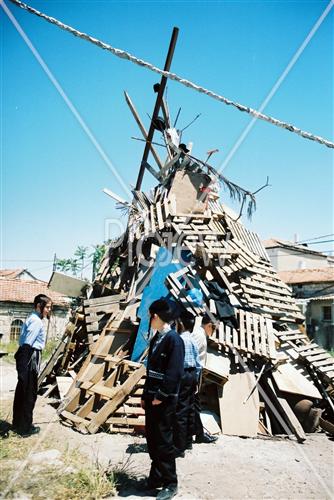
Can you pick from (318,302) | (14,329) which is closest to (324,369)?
(318,302)

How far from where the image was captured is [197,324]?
267 inches

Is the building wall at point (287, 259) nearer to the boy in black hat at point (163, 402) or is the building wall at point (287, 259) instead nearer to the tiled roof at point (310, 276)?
the tiled roof at point (310, 276)

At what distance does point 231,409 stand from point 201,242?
11.7 ft

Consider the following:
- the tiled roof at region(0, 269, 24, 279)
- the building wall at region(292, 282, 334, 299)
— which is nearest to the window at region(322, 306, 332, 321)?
the building wall at region(292, 282, 334, 299)

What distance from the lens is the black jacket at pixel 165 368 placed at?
3.83 metres

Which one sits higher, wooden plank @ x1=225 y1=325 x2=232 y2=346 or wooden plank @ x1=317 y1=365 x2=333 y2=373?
wooden plank @ x1=225 y1=325 x2=232 y2=346

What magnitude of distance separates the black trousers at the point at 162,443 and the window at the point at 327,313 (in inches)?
1118

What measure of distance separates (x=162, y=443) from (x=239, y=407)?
320 cm

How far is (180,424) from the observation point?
4957 mm

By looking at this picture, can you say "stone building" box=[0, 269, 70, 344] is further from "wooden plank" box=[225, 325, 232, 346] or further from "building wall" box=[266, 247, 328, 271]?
"wooden plank" box=[225, 325, 232, 346]

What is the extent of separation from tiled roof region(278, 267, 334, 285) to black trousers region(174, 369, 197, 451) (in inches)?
1056

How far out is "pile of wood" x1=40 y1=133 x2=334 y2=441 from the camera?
650 centimetres

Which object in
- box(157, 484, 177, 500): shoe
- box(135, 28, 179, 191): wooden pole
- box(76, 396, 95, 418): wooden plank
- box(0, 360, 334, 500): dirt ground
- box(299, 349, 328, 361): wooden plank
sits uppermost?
box(135, 28, 179, 191): wooden pole

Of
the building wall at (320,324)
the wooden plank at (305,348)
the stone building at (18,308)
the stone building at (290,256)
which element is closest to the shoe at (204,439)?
the wooden plank at (305,348)
